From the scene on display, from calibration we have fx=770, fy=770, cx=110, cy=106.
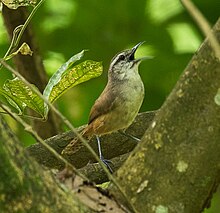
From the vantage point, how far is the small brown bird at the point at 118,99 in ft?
13.8

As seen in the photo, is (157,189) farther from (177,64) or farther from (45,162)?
(177,64)

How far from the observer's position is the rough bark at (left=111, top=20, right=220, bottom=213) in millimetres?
2381

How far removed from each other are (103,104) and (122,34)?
1.59ft

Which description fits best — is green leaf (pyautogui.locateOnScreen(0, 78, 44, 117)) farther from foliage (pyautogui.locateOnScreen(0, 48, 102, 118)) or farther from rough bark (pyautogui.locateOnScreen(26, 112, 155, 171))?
rough bark (pyautogui.locateOnScreen(26, 112, 155, 171))

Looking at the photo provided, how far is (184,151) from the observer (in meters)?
2.38

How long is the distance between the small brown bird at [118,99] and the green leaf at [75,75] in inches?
38.3

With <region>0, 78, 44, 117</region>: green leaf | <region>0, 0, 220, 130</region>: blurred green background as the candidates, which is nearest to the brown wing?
<region>0, 0, 220, 130</region>: blurred green background

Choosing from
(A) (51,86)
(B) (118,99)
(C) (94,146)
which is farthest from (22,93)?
(B) (118,99)

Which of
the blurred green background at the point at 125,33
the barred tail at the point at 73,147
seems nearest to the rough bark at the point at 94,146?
the barred tail at the point at 73,147

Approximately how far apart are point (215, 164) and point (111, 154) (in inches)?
68.3

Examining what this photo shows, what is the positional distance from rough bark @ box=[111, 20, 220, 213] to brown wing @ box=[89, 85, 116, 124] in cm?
186

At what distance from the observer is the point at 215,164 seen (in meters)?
2.41

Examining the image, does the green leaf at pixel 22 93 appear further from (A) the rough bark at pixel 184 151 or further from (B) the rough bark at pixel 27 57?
(B) the rough bark at pixel 27 57

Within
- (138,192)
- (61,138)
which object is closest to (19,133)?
(61,138)
